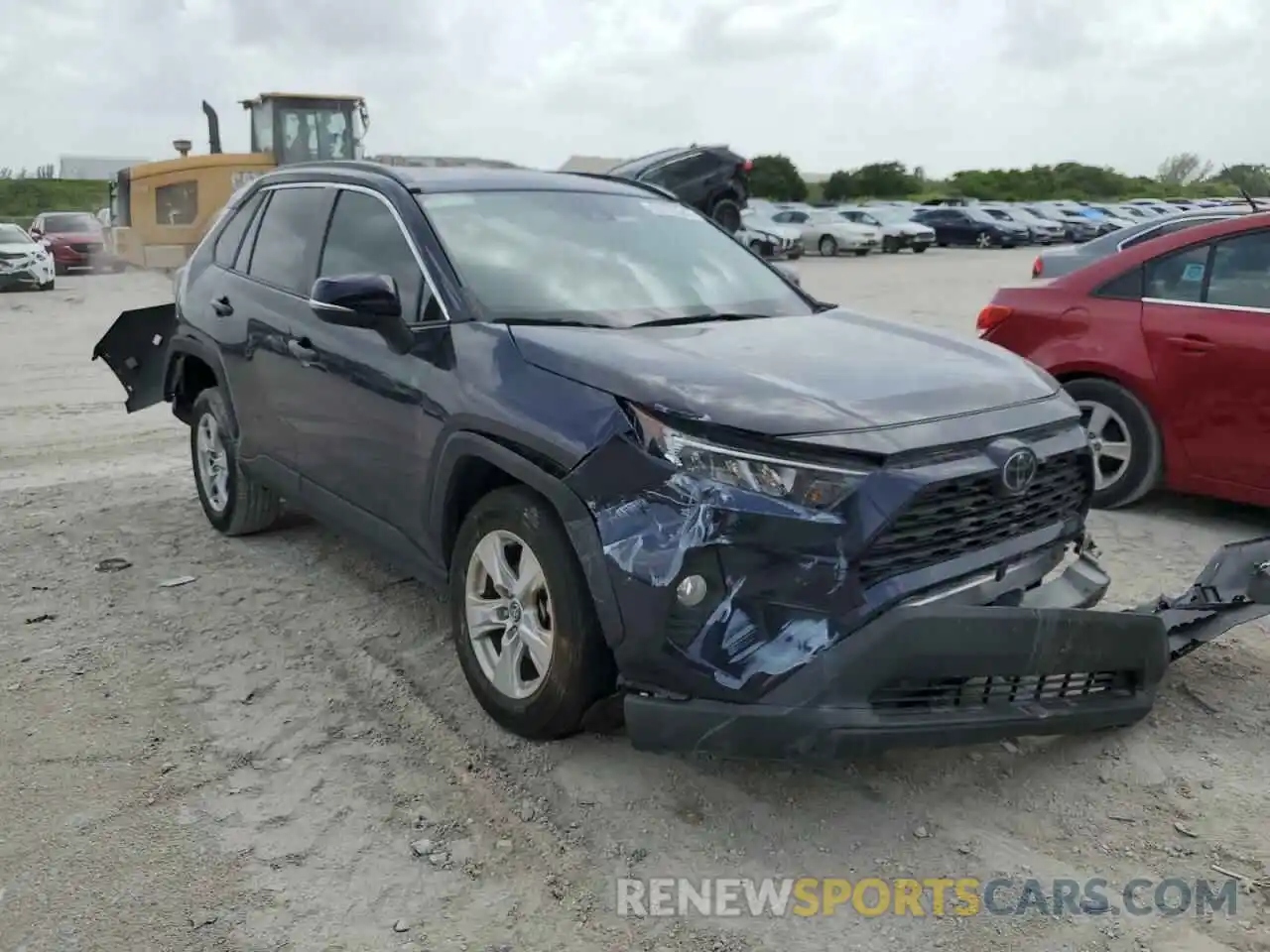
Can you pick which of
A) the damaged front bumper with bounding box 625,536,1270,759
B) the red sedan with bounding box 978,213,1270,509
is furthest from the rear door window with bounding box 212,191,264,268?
the red sedan with bounding box 978,213,1270,509

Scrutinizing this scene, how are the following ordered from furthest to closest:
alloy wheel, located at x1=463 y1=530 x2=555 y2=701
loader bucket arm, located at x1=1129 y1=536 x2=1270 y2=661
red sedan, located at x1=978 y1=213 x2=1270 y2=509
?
red sedan, located at x1=978 y1=213 x2=1270 y2=509
loader bucket arm, located at x1=1129 y1=536 x2=1270 y2=661
alloy wheel, located at x1=463 y1=530 x2=555 y2=701

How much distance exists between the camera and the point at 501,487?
3.61 metres

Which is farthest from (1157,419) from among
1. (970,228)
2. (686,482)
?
(970,228)

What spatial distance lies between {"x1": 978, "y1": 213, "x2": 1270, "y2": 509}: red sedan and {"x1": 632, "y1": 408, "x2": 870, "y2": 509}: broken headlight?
337cm

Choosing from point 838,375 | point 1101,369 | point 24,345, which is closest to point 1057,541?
point 838,375

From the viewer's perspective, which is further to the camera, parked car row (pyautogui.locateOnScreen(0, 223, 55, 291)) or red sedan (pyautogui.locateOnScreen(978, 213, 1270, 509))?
parked car row (pyautogui.locateOnScreen(0, 223, 55, 291))

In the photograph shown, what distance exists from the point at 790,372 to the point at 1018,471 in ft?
2.27

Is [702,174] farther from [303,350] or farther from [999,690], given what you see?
[999,690]

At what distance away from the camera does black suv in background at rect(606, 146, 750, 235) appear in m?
17.0

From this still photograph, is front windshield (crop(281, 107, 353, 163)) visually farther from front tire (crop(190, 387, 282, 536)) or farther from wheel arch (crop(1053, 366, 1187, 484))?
wheel arch (crop(1053, 366, 1187, 484))

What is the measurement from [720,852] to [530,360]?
1497mm

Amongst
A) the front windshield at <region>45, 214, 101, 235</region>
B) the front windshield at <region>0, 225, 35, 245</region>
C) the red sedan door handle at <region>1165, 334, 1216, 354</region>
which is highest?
the front windshield at <region>45, 214, 101, 235</region>

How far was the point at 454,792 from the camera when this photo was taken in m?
3.39

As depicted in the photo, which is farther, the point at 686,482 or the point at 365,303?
the point at 365,303
